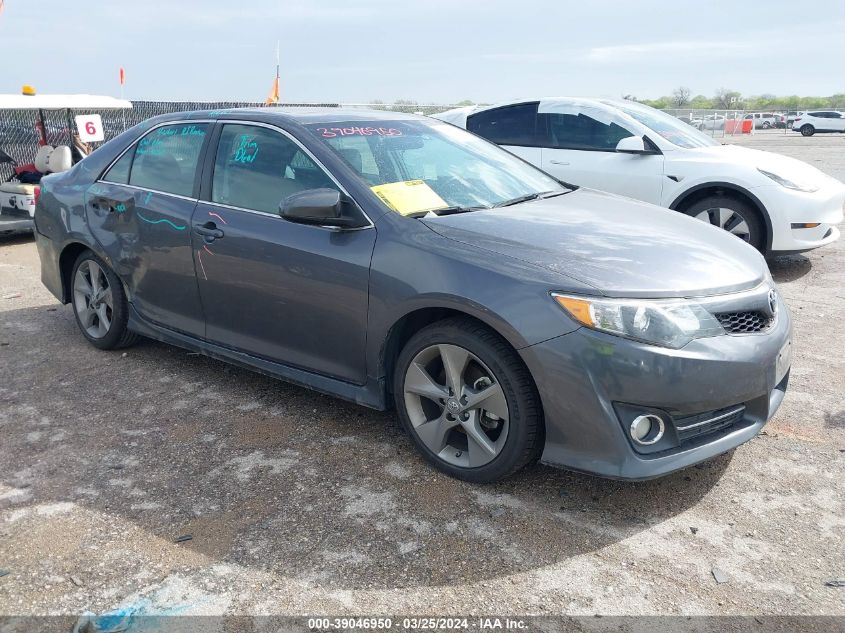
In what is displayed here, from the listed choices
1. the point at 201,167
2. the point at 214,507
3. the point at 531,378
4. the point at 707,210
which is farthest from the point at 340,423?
the point at 707,210

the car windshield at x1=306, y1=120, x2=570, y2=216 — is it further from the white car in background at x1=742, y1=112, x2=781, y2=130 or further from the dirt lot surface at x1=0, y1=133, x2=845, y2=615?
the white car in background at x1=742, y1=112, x2=781, y2=130

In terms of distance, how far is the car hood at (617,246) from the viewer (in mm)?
2986

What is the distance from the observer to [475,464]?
10.7ft

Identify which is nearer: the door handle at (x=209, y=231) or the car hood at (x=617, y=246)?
the car hood at (x=617, y=246)

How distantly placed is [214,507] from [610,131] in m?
5.81

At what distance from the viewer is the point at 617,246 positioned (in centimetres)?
325

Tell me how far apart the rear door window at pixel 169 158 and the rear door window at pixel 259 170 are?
219mm

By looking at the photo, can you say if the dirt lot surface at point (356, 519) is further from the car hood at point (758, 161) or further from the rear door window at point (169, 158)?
the car hood at point (758, 161)

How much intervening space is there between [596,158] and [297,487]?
17.5 feet

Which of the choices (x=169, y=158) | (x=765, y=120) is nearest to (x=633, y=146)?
(x=169, y=158)

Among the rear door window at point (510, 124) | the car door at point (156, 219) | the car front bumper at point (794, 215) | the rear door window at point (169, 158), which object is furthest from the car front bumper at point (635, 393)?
the rear door window at point (510, 124)

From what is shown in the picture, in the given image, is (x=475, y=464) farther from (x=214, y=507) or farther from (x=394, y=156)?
(x=394, y=156)

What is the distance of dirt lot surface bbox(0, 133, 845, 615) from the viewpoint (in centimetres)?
259

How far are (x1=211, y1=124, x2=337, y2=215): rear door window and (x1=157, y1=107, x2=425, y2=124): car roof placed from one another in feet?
0.30
